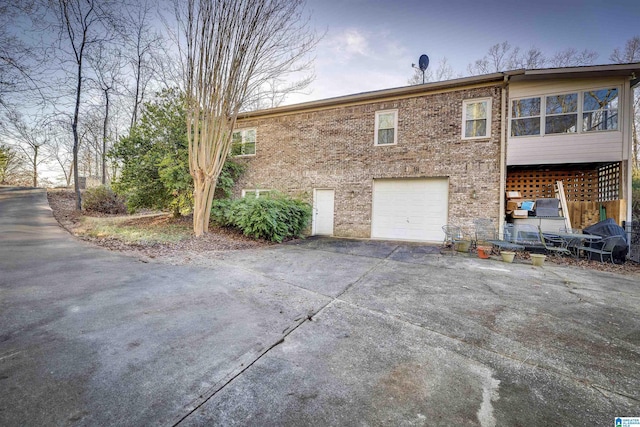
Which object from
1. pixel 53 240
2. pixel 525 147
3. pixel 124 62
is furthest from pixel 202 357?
pixel 124 62

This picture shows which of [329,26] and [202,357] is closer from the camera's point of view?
[202,357]

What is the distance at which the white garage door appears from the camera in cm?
927

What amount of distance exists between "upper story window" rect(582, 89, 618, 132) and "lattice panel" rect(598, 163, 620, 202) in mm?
1291

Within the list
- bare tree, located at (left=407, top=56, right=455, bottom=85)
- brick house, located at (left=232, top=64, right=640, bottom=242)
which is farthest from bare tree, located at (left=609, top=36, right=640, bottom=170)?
brick house, located at (left=232, top=64, right=640, bottom=242)

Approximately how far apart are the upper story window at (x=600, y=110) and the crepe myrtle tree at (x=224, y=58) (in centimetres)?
841

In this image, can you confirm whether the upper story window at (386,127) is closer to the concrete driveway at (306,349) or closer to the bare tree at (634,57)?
the concrete driveway at (306,349)

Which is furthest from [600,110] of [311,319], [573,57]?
[311,319]

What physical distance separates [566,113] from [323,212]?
335 inches

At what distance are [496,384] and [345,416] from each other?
1263 mm

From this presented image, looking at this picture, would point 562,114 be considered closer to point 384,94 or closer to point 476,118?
point 476,118

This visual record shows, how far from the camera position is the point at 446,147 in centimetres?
902

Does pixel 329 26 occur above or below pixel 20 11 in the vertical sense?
above

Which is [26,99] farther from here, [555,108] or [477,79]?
[555,108]

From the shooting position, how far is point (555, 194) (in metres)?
9.06
